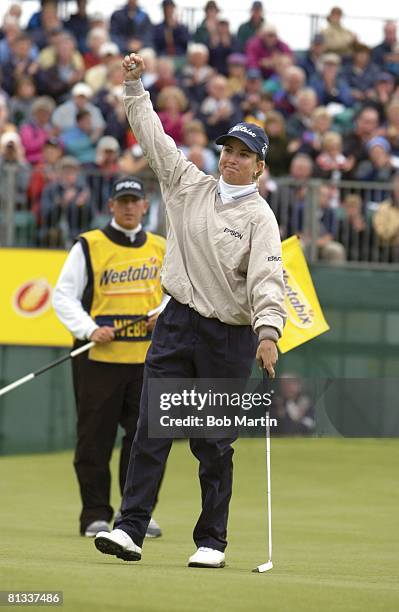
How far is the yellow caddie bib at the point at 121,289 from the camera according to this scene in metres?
10.4

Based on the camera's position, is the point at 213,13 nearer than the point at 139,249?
No

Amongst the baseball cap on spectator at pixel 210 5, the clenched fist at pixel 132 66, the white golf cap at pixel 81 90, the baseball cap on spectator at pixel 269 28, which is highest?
the baseball cap on spectator at pixel 210 5

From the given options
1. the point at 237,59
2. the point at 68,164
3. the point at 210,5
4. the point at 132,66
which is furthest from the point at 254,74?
the point at 132,66

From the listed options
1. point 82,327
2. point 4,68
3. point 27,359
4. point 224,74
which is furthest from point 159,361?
point 224,74

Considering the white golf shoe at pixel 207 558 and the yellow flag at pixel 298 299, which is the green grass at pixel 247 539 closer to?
the white golf shoe at pixel 207 558

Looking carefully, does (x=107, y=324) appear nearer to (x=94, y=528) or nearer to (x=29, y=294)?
(x=94, y=528)

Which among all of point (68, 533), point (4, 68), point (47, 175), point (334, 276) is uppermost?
point (4, 68)

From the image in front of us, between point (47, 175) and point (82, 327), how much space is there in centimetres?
592

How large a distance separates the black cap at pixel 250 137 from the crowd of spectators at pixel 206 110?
333 inches

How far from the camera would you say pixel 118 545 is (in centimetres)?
730

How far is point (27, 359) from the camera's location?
15.9m

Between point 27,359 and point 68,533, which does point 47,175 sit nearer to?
point 27,359

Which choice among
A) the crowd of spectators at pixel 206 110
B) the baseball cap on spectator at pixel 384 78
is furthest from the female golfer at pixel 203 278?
the baseball cap on spectator at pixel 384 78

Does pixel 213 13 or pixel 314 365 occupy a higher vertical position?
pixel 213 13
